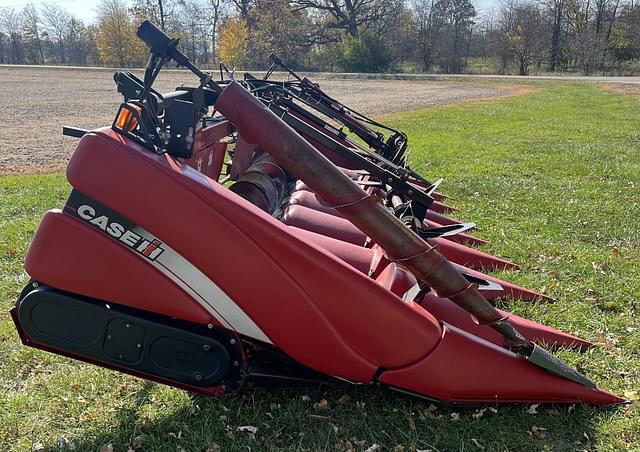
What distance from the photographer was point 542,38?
2121 inches

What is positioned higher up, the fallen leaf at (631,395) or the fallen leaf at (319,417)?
the fallen leaf at (319,417)

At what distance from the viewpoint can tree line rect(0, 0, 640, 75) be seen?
5244 cm

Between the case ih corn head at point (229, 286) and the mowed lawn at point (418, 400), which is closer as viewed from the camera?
the case ih corn head at point (229, 286)

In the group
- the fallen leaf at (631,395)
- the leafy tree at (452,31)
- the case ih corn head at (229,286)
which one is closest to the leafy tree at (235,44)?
the leafy tree at (452,31)

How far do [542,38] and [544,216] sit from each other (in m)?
55.3

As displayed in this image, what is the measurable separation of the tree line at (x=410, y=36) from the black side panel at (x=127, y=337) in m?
51.1

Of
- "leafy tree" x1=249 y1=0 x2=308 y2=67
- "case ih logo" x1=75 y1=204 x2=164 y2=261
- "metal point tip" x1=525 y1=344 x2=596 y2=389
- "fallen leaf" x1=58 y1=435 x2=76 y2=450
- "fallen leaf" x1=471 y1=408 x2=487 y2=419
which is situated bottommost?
"fallen leaf" x1=58 y1=435 x2=76 y2=450

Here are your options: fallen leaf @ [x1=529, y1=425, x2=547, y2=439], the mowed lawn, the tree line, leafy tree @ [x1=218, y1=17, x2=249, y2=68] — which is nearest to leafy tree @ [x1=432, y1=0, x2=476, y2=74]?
the tree line

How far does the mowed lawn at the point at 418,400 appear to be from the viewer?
2.41m

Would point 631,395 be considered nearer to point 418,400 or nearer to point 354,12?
point 418,400

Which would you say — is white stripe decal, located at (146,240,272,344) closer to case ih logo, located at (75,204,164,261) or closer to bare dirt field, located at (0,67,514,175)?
case ih logo, located at (75,204,164,261)

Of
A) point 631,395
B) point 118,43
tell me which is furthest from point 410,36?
point 631,395

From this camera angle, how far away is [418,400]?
2.60m

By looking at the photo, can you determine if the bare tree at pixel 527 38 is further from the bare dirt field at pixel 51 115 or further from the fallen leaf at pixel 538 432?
the fallen leaf at pixel 538 432
